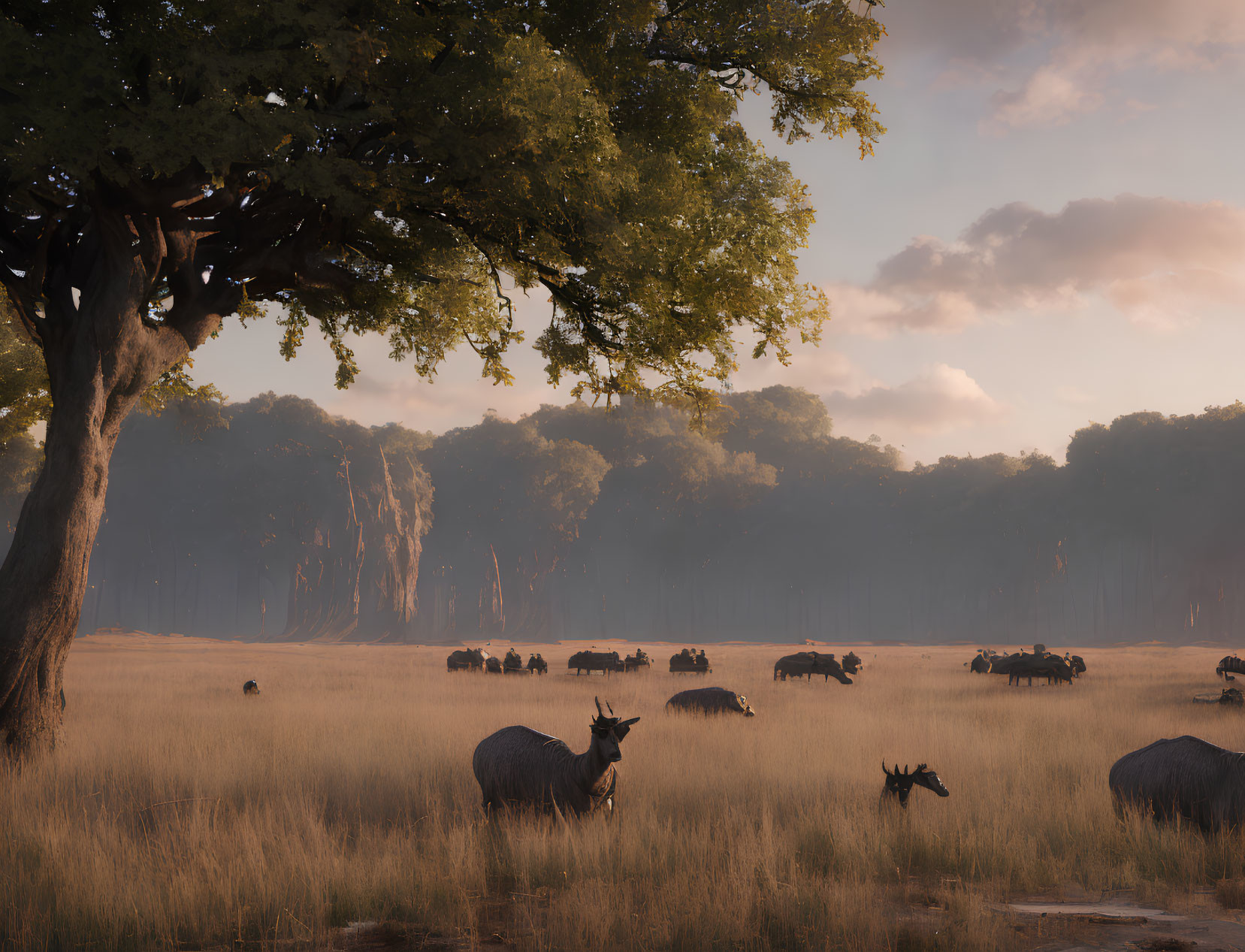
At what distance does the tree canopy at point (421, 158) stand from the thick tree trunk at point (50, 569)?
1.75m

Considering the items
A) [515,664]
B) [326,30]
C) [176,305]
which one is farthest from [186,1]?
[515,664]

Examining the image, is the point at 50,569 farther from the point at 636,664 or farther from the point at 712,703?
the point at 636,664

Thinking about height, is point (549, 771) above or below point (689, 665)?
above

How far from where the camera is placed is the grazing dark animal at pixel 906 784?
371 inches

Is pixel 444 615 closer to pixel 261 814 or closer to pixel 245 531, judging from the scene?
pixel 245 531

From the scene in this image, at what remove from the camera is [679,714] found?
690 inches

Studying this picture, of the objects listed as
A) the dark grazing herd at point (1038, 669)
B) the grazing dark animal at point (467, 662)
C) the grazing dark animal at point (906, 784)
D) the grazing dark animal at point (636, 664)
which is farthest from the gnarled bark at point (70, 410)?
the dark grazing herd at point (1038, 669)

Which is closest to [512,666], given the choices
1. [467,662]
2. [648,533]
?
[467,662]

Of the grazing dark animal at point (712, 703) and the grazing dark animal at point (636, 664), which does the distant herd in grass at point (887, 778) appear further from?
the grazing dark animal at point (636, 664)

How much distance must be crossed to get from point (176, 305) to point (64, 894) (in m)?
9.52

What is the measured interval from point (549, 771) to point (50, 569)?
310 inches

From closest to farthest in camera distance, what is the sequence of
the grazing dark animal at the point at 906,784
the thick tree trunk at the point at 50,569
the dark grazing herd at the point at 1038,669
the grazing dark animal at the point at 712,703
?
the grazing dark animal at the point at 906,784, the thick tree trunk at the point at 50,569, the grazing dark animal at the point at 712,703, the dark grazing herd at the point at 1038,669

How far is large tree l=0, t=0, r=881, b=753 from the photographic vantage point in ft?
31.8

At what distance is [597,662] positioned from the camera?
3123 cm
